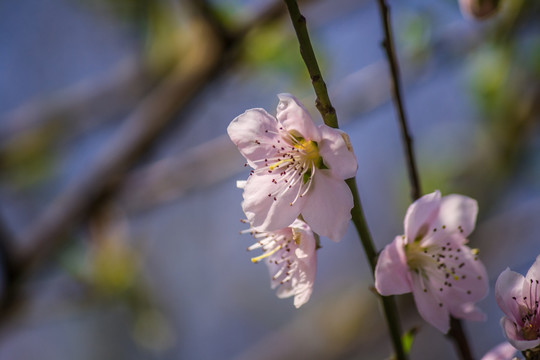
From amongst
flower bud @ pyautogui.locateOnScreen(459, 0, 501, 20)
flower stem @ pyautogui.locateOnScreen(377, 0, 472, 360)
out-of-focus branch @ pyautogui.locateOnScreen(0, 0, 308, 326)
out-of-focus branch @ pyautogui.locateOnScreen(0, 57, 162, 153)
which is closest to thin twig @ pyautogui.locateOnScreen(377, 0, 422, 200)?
flower stem @ pyautogui.locateOnScreen(377, 0, 472, 360)

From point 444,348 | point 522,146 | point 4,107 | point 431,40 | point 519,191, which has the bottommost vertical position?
point 444,348

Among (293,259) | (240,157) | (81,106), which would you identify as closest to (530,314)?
(293,259)

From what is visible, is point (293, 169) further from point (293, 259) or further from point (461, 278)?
point (461, 278)

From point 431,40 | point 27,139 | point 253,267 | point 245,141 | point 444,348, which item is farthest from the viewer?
point 253,267

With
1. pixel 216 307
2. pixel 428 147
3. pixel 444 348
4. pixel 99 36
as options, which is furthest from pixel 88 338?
pixel 428 147

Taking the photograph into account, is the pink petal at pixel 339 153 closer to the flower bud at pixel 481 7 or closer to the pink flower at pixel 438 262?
the pink flower at pixel 438 262

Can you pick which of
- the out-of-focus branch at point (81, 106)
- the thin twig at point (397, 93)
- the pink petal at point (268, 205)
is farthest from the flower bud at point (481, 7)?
the out-of-focus branch at point (81, 106)

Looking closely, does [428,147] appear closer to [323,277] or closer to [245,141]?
[323,277]
